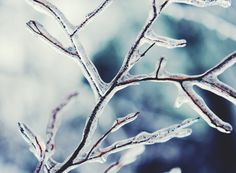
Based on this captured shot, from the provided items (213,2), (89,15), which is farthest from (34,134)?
(213,2)

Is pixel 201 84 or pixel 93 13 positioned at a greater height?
pixel 93 13

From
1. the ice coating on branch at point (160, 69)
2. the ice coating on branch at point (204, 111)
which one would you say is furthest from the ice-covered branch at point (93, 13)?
the ice coating on branch at point (204, 111)

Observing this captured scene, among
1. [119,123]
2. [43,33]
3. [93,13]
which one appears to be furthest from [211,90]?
[43,33]

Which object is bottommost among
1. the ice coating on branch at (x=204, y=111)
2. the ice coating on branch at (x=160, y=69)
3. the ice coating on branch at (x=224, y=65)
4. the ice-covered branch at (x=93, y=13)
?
the ice coating on branch at (x=204, y=111)

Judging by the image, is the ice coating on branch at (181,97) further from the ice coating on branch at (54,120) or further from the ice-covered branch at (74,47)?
the ice coating on branch at (54,120)

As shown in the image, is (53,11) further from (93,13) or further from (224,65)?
(224,65)

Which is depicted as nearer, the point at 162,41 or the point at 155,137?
the point at 155,137

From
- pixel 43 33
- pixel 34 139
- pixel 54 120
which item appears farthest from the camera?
pixel 43 33

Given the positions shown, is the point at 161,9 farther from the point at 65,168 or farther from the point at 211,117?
the point at 65,168
